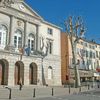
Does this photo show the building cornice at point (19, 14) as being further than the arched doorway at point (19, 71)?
No

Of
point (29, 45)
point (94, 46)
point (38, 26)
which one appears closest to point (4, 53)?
point (29, 45)

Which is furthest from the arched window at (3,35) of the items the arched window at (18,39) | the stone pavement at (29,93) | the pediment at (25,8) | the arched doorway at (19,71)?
the stone pavement at (29,93)

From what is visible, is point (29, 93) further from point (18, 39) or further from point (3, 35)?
point (18, 39)

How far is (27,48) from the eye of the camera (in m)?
42.1

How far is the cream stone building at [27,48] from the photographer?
3897 centimetres

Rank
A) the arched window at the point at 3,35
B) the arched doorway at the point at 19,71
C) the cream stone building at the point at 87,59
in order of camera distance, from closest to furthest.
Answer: the arched window at the point at 3,35
the arched doorway at the point at 19,71
the cream stone building at the point at 87,59

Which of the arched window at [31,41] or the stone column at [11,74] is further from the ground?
the arched window at [31,41]

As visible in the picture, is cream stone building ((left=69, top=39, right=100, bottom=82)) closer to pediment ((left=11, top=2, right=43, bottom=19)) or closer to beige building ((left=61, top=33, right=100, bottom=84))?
beige building ((left=61, top=33, right=100, bottom=84))

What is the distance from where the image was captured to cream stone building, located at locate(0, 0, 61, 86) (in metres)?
39.0

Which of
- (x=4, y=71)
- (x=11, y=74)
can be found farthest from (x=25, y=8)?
(x=11, y=74)

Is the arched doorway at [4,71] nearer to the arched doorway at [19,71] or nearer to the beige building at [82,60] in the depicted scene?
the arched doorway at [19,71]

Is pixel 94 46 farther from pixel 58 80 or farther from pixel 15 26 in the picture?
pixel 15 26

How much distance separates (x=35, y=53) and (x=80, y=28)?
8.45 m

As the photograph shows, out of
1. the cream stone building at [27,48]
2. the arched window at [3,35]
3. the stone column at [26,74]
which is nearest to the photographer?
the arched window at [3,35]
